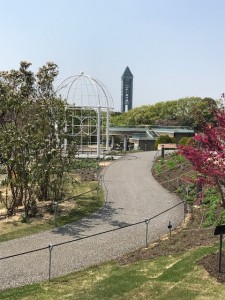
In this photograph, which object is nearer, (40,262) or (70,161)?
(40,262)

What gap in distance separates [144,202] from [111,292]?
12393mm

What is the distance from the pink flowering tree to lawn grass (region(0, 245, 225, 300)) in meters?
2.59

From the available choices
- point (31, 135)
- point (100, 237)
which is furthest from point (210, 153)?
point (31, 135)

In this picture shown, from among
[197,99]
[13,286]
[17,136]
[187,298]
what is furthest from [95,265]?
[197,99]

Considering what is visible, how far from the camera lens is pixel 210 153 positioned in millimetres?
10461

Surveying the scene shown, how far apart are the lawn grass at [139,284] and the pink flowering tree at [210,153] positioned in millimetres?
2593

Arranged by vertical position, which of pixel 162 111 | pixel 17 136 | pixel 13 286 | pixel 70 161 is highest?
pixel 162 111

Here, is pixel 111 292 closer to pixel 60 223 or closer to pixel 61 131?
pixel 60 223

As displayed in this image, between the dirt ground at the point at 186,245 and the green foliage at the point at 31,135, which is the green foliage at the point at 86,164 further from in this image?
the dirt ground at the point at 186,245

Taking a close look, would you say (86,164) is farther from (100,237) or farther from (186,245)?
(186,245)

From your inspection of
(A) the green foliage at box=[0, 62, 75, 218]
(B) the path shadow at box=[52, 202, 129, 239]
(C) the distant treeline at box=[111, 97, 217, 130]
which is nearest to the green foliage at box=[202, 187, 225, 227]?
(B) the path shadow at box=[52, 202, 129, 239]

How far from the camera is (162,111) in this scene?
292 ft

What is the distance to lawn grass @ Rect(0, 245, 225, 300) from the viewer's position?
31.1 feet

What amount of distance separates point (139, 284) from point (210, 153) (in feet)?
12.9
